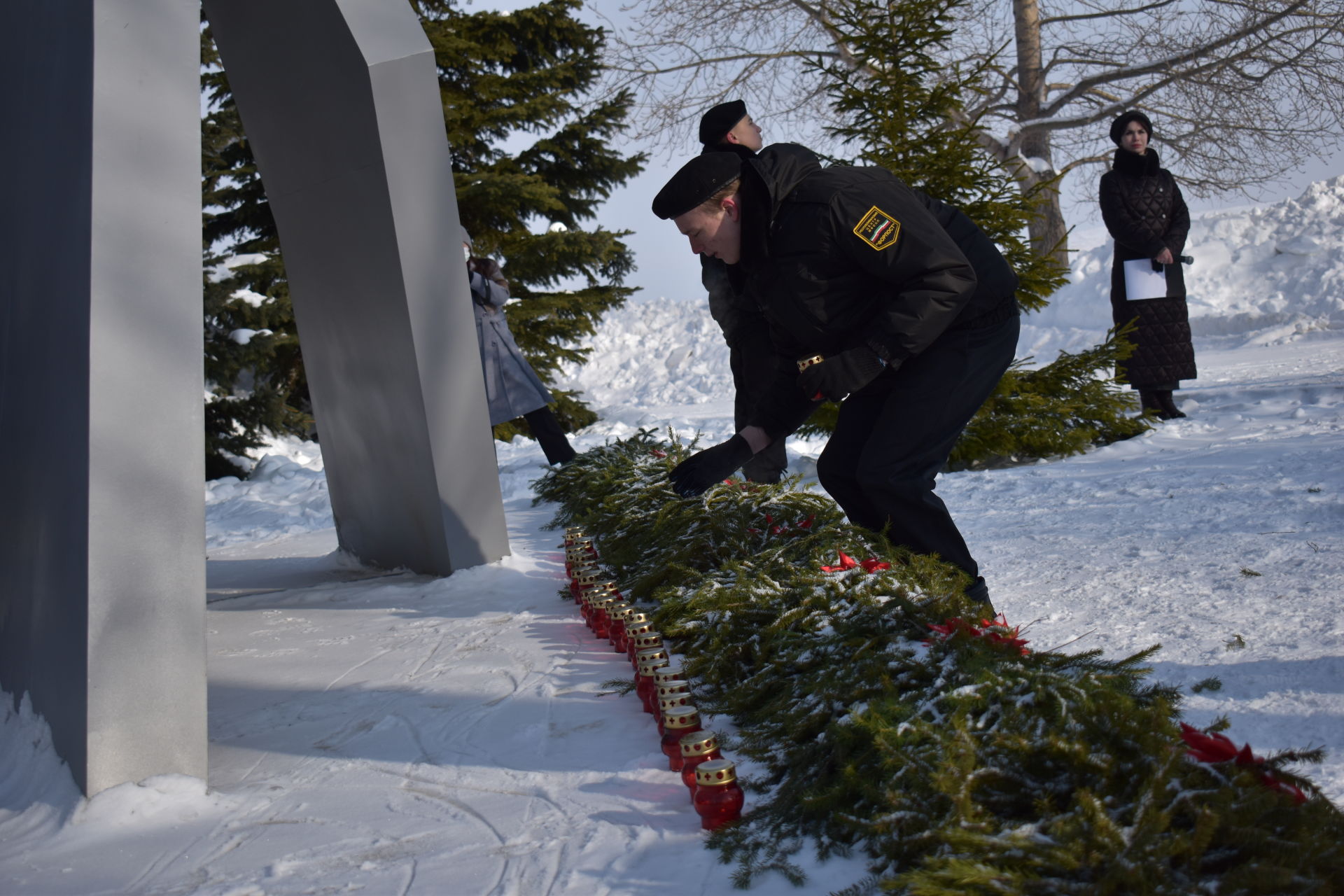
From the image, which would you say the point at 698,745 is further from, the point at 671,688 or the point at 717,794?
the point at 671,688

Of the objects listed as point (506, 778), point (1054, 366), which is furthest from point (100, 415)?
point (1054, 366)

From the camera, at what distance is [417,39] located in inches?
196

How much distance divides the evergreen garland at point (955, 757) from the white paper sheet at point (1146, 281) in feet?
18.4

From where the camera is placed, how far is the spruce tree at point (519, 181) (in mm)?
13820

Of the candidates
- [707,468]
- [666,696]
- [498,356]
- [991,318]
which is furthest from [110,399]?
[498,356]

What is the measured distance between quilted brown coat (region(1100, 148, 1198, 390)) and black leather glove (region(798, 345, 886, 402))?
5.39 m

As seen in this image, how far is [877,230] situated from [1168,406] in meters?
5.74

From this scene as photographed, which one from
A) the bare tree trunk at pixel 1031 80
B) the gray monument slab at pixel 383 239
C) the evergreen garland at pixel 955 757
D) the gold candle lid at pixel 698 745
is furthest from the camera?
the bare tree trunk at pixel 1031 80

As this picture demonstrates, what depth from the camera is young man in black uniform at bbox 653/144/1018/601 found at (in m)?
2.97

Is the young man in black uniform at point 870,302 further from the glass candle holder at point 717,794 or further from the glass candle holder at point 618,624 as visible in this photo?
the glass candle holder at point 717,794

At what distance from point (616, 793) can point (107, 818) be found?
1.18m

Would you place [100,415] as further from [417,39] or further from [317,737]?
[417,39]

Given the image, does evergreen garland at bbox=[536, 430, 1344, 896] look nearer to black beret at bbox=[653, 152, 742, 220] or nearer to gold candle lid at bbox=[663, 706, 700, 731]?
gold candle lid at bbox=[663, 706, 700, 731]

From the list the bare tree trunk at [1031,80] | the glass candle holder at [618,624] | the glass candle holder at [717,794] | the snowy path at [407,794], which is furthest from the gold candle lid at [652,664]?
the bare tree trunk at [1031,80]
